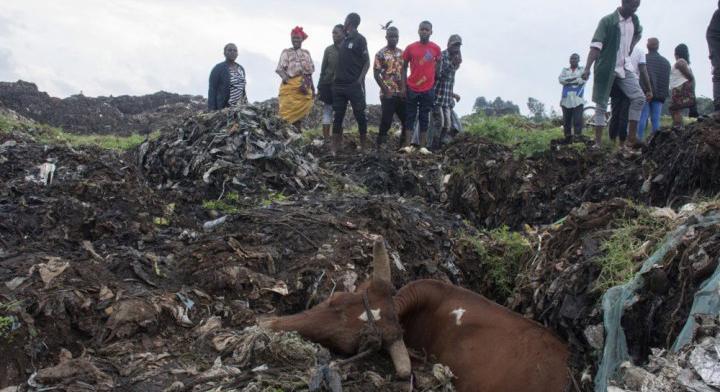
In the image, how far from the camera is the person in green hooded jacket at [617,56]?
9562 mm

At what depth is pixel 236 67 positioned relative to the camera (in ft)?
39.7

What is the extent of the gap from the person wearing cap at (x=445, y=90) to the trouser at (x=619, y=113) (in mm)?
2800

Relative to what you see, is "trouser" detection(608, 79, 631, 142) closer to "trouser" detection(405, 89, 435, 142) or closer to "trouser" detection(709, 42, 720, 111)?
"trouser" detection(709, 42, 720, 111)

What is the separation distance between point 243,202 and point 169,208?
876mm

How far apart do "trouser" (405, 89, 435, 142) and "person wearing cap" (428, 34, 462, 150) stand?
12.3 inches

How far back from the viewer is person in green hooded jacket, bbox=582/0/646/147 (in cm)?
956

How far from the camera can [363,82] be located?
1165cm

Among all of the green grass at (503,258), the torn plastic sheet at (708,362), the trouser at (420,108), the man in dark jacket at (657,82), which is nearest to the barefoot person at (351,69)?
the trouser at (420,108)

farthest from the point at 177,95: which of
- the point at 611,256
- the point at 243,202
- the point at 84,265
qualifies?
the point at 611,256

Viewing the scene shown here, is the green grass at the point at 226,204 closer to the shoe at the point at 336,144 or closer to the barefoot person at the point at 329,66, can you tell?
the shoe at the point at 336,144

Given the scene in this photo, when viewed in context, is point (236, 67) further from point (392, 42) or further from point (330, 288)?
point (330, 288)

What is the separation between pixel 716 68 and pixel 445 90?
15.6ft

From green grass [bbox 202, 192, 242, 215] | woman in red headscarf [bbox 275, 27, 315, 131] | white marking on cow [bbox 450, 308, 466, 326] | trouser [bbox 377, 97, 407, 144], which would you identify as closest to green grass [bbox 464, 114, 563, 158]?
trouser [bbox 377, 97, 407, 144]

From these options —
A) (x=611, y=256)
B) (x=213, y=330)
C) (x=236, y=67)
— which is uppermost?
(x=236, y=67)
